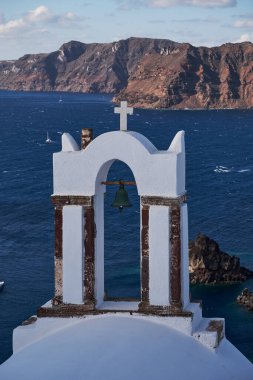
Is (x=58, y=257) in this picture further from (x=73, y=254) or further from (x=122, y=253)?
(x=122, y=253)

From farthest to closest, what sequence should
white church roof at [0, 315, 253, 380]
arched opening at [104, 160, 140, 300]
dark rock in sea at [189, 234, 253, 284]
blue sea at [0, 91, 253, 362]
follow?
dark rock in sea at [189, 234, 253, 284] → arched opening at [104, 160, 140, 300] → blue sea at [0, 91, 253, 362] → white church roof at [0, 315, 253, 380]

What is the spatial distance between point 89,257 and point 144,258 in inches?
51.1

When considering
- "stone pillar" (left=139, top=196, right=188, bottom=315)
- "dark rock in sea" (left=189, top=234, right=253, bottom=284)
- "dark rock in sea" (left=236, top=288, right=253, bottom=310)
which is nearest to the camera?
"stone pillar" (left=139, top=196, right=188, bottom=315)

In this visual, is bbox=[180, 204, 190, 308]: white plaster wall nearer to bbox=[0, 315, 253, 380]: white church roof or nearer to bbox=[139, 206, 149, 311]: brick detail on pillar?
bbox=[139, 206, 149, 311]: brick detail on pillar

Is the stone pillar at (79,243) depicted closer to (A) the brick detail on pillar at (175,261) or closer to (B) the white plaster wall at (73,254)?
(B) the white plaster wall at (73,254)

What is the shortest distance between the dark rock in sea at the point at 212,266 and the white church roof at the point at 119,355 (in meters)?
53.5

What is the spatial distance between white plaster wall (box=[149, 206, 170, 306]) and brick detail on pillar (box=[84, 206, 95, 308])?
4.38ft

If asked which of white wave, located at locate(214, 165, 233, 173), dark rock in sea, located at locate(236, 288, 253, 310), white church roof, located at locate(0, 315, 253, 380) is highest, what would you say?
white church roof, located at locate(0, 315, 253, 380)

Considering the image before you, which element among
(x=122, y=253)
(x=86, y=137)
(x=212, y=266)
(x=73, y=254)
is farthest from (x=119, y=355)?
(x=122, y=253)

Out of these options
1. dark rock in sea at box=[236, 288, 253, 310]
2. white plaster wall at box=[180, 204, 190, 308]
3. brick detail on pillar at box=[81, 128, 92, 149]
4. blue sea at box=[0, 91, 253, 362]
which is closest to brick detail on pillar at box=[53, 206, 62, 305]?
brick detail on pillar at box=[81, 128, 92, 149]

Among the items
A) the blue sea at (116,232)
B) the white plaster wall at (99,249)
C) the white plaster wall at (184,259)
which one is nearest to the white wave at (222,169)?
the blue sea at (116,232)

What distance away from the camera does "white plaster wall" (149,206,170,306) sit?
20.5 metres

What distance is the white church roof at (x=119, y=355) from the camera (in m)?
17.8

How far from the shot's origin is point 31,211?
104312 mm
